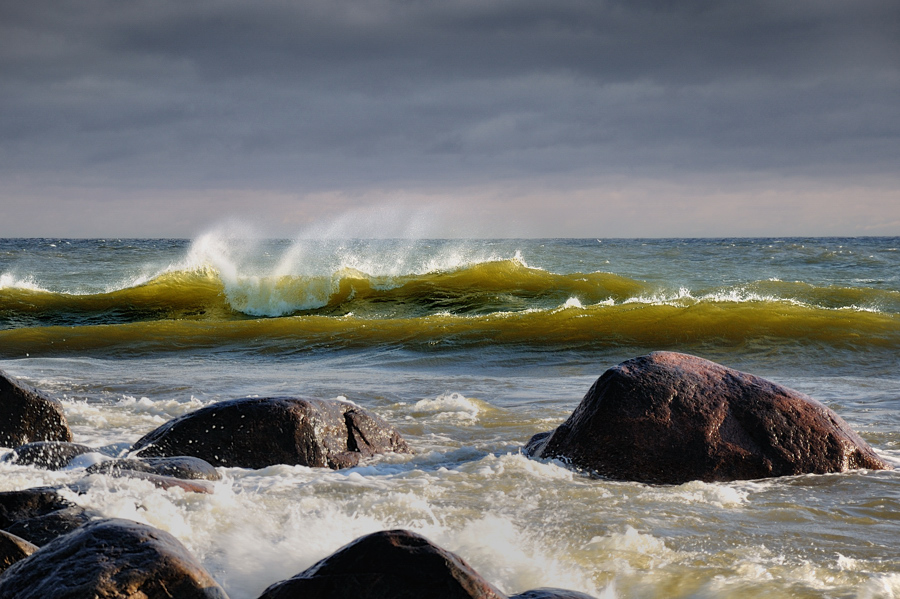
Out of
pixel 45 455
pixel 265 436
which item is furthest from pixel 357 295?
pixel 45 455

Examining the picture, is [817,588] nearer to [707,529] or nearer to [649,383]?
[707,529]

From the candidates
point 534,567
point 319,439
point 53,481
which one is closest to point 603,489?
point 534,567


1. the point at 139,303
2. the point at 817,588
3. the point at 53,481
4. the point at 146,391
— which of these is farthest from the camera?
the point at 139,303

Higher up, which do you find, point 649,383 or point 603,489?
point 649,383

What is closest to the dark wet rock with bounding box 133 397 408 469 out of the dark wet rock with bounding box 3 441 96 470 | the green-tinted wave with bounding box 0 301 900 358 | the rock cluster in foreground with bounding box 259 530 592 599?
the dark wet rock with bounding box 3 441 96 470

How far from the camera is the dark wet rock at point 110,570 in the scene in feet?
7.07

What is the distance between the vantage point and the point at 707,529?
354 cm

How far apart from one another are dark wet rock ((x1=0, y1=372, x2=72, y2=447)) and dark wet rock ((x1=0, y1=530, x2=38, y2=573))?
9.59 ft

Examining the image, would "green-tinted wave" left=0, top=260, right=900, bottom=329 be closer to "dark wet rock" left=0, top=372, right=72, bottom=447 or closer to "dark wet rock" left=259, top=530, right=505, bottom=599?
"dark wet rock" left=0, top=372, right=72, bottom=447

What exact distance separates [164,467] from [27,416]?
202cm

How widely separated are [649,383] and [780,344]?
7075mm

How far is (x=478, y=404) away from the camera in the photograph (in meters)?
6.70

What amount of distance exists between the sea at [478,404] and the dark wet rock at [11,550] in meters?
0.59

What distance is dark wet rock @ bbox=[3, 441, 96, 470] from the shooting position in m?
4.31
